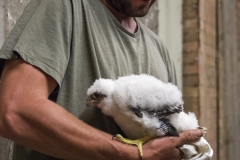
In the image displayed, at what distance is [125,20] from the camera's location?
118cm

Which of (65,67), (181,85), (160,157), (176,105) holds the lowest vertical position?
(181,85)

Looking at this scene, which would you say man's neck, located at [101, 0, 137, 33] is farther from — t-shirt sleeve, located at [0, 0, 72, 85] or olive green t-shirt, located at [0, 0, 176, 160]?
t-shirt sleeve, located at [0, 0, 72, 85]

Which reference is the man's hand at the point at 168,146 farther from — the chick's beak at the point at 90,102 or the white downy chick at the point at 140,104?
the chick's beak at the point at 90,102

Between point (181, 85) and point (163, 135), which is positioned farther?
point (181, 85)

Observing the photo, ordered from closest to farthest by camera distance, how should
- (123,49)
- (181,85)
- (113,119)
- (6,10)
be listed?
1. (113,119)
2. (123,49)
3. (6,10)
4. (181,85)

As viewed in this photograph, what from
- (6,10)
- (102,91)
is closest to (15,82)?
(102,91)

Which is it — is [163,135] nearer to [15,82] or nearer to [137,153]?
[137,153]

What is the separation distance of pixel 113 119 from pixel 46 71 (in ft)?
0.79

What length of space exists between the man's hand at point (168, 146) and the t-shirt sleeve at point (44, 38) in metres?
0.29

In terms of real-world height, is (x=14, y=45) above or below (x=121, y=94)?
above

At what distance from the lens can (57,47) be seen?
0.88 m

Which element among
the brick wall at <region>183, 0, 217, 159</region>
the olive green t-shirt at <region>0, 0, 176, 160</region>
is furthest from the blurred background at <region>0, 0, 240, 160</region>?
the olive green t-shirt at <region>0, 0, 176, 160</region>

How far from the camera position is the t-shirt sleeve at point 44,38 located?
2.74ft

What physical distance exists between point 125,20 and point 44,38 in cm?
39
